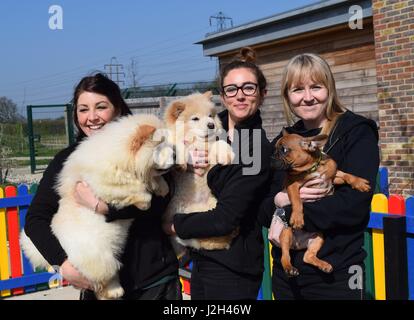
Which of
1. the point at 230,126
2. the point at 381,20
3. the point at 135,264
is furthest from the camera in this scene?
the point at 381,20

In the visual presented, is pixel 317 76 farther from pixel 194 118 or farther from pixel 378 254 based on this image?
pixel 378 254

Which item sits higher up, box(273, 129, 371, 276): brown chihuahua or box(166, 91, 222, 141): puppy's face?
box(166, 91, 222, 141): puppy's face

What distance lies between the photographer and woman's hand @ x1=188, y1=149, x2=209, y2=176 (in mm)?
3240

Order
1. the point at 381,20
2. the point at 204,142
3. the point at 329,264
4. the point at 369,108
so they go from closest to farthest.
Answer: the point at 329,264
the point at 204,142
the point at 381,20
the point at 369,108

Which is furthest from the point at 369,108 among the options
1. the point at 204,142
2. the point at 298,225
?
the point at 298,225

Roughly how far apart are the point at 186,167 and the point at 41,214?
3.42 feet

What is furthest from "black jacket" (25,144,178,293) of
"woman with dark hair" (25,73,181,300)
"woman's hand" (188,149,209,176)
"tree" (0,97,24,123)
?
"tree" (0,97,24,123)

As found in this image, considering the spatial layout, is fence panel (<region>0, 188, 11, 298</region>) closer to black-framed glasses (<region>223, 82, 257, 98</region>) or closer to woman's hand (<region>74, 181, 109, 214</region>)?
woman's hand (<region>74, 181, 109, 214</region>)

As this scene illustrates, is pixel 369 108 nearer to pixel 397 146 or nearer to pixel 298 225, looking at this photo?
pixel 397 146

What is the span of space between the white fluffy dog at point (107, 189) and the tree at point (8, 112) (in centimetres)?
1467

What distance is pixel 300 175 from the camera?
108 inches

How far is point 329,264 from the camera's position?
2.48m

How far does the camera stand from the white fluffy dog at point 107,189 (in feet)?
9.37

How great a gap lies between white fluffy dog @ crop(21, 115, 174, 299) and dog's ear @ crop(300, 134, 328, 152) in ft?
2.81
